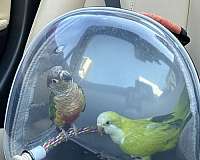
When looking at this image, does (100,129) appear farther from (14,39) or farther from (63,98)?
(14,39)

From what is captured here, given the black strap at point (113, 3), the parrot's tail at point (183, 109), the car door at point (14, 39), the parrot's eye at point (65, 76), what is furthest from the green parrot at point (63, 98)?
the car door at point (14, 39)

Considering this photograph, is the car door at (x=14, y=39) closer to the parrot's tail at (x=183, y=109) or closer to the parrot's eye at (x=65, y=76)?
the parrot's eye at (x=65, y=76)

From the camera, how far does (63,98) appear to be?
790 millimetres

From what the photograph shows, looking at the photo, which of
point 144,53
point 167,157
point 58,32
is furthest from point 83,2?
point 167,157

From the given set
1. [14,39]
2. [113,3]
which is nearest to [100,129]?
[113,3]

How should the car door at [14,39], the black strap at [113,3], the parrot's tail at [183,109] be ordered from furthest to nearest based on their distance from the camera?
the car door at [14,39] < the black strap at [113,3] < the parrot's tail at [183,109]

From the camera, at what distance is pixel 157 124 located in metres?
0.73

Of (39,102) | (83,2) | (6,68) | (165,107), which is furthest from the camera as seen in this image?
(6,68)

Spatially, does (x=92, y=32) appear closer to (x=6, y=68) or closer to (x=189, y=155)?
(x=189, y=155)

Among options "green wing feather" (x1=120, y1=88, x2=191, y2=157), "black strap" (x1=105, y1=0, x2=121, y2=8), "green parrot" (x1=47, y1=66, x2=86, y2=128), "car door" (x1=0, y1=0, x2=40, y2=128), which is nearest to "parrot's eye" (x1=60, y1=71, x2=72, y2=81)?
"green parrot" (x1=47, y1=66, x2=86, y2=128)

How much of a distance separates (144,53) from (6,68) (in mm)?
588

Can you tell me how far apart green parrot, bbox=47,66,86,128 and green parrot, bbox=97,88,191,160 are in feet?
0.22

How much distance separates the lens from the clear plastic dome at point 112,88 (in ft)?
2.39

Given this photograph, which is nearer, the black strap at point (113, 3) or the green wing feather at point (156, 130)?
the green wing feather at point (156, 130)
